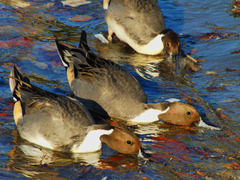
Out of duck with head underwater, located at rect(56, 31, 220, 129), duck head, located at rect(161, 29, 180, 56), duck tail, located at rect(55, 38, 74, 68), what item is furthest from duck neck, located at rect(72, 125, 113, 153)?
duck head, located at rect(161, 29, 180, 56)

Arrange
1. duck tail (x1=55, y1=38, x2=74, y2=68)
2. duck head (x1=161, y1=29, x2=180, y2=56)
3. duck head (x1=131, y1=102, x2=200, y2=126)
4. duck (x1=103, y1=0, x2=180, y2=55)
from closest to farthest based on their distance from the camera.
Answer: duck head (x1=131, y1=102, x2=200, y2=126) < duck tail (x1=55, y1=38, x2=74, y2=68) < duck head (x1=161, y1=29, x2=180, y2=56) < duck (x1=103, y1=0, x2=180, y2=55)

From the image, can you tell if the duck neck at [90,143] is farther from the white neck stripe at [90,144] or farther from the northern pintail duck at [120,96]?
the northern pintail duck at [120,96]

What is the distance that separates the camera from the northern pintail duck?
549 centimetres

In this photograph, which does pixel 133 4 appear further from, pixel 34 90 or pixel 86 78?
pixel 34 90

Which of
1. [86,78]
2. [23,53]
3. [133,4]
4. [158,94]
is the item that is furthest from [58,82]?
[133,4]

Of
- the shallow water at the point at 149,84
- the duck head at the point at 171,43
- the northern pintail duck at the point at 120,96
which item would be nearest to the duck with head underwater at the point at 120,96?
the northern pintail duck at the point at 120,96

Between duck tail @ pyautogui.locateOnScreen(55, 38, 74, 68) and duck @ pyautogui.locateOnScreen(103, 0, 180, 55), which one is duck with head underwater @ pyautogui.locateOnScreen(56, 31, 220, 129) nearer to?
duck tail @ pyautogui.locateOnScreen(55, 38, 74, 68)

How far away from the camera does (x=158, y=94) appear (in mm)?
6180

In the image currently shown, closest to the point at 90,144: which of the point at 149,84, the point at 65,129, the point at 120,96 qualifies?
the point at 65,129

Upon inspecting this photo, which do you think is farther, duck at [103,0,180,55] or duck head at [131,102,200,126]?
duck at [103,0,180,55]

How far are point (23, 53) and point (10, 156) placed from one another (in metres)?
2.93

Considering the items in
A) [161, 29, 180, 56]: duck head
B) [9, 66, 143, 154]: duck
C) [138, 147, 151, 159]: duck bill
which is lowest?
[138, 147, 151, 159]: duck bill

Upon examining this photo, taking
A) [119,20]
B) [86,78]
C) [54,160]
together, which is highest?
[119,20]

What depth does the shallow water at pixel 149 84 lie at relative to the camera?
429 centimetres
